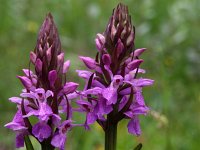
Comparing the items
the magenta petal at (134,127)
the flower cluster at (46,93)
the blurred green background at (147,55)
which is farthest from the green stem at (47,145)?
the blurred green background at (147,55)

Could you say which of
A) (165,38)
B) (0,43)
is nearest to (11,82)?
(0,43)

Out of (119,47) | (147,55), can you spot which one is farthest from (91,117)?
(147,55)

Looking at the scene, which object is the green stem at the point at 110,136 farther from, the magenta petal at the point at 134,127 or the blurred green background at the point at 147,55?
the blurred green background at the point at 147,55

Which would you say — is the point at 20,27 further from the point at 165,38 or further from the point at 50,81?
Answer: the point at 50,81

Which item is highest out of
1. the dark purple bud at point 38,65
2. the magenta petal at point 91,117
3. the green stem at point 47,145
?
the dark purple bud at point 38,65

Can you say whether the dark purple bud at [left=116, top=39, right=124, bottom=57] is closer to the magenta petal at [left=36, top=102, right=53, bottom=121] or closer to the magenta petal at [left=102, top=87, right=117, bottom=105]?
the magenta petal at [left=102, top=87, right=117, bottom=105]

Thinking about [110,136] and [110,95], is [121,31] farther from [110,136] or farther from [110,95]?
[110,136]

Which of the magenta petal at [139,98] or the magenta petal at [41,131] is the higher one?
the magenta petal at [139,98]

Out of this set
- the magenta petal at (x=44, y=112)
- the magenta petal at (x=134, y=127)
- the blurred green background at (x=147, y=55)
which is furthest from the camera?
the blurred green background at (x=147, y=55)
